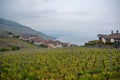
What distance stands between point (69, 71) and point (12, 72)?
495 cm

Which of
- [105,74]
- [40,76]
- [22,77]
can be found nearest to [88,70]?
[105,74]

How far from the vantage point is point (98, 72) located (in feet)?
59.4

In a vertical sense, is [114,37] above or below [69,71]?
above

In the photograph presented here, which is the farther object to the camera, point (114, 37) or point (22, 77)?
point (114, 37)

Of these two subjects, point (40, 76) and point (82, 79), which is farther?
point (40, 76)

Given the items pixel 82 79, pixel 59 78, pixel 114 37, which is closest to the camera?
pixel 82 79

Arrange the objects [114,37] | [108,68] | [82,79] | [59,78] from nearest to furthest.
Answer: [82,79] < [59,78] < [108,68] < [114,37]

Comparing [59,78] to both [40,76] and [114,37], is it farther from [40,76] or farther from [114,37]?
[114,37]

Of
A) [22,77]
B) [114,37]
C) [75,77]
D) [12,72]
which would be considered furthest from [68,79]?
[114,37]

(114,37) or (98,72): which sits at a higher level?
(114,37)

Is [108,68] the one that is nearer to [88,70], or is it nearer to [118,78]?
[88,70]

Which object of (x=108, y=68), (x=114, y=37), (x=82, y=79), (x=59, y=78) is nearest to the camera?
(x=82, y=79)

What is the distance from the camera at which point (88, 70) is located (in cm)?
1864

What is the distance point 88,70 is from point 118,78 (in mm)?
3376
